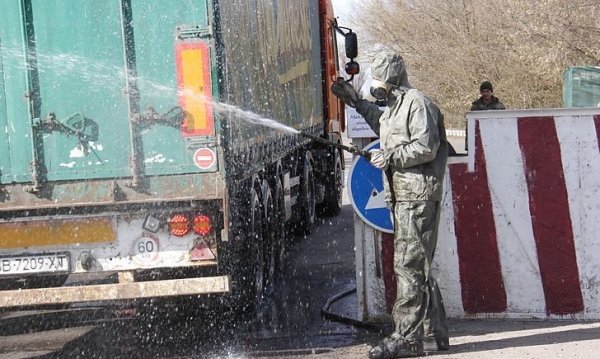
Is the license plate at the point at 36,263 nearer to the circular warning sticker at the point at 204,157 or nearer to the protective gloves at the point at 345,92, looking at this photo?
the circular warning sticker at the point at 204,157

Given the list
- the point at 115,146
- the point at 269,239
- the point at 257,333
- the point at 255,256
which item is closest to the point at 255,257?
the point at 255,256

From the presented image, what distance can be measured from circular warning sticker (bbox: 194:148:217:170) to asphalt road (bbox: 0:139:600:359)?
55.7 inches

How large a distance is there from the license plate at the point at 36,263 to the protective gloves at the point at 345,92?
2357mm

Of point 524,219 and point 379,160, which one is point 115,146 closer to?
point 379,160

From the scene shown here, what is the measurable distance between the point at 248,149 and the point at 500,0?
25801mm

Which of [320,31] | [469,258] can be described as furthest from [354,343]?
[320,31]

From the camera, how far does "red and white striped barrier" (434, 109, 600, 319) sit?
7520 millimetres

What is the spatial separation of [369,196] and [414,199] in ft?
3.18

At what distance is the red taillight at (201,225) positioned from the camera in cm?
700

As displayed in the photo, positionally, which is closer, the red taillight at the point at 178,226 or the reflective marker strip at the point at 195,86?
the reflective marker strip at the point at 195,86

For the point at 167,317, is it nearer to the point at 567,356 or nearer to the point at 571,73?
the point at 567,356

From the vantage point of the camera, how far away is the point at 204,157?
22.6 ft

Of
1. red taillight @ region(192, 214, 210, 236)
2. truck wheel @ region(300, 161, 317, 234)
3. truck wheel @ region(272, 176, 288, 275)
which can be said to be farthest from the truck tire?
truck wheel @ region(300, 161, 317, 234)

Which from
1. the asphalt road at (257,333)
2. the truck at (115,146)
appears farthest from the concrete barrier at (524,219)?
the truck at (115,146)
